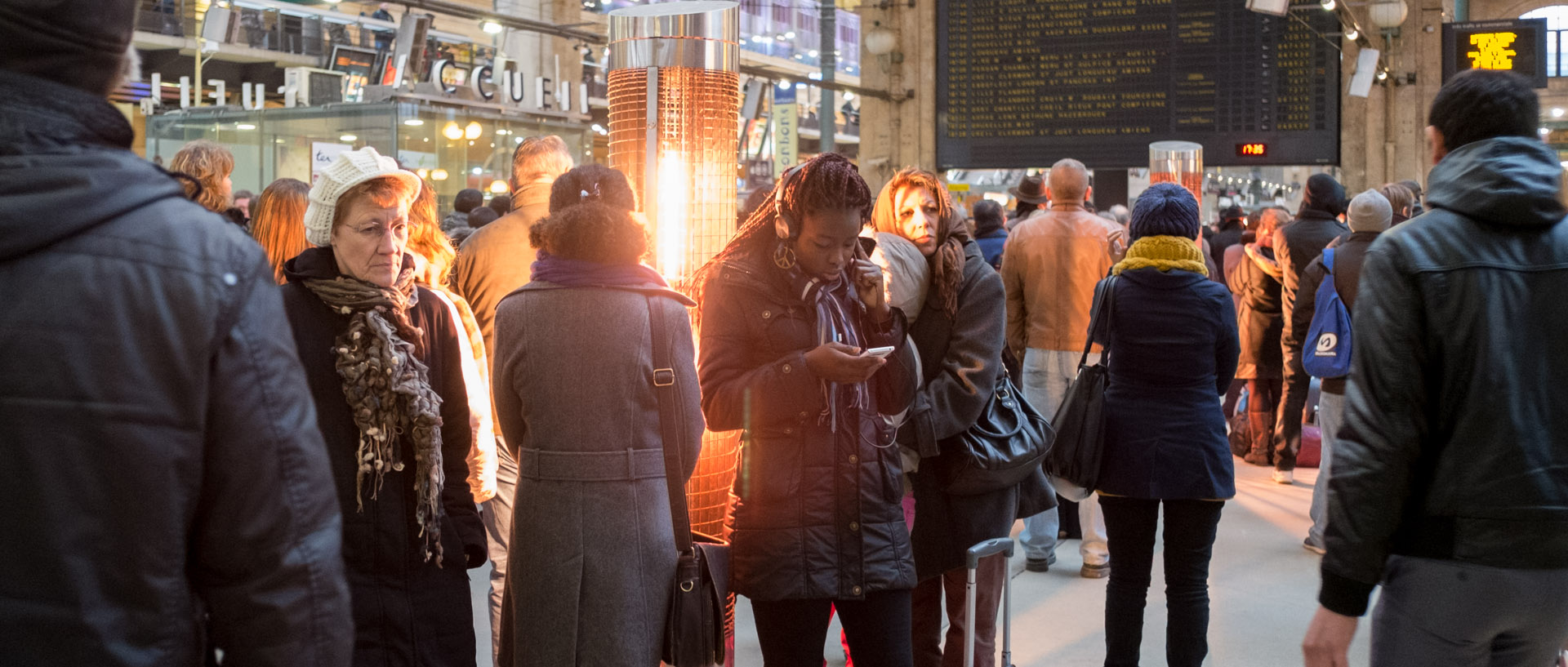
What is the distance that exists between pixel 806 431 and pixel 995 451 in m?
0.81

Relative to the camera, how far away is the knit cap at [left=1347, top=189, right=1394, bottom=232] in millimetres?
5582

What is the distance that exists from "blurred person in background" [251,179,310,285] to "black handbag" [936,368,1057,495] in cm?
181

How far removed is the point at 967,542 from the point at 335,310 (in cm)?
175

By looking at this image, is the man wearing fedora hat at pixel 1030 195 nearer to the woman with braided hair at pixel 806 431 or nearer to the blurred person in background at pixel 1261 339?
the blurred person in background at pixel 1261 339

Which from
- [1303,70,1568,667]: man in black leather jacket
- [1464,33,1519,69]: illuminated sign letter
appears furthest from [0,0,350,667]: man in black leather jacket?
[1464,33,1519,69]: illuminated sign letter

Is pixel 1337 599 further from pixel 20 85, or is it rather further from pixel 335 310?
pixel 20 85

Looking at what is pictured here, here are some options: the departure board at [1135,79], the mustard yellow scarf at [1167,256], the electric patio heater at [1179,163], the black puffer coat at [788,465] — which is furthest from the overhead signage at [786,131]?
the black puffer coat at [788,465]

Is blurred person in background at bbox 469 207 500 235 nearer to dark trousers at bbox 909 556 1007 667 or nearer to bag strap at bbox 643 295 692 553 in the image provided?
dark trousers at bbox 909 556 1007 667

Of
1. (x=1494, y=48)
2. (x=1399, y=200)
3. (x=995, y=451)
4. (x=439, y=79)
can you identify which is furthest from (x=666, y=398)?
(x=439, y=79)

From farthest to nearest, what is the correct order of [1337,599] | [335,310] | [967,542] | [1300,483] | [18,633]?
[1300,483] < [967,542] < [335,310] < [1337,599] < [18,633]

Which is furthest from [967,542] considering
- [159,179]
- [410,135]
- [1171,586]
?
[410,135]

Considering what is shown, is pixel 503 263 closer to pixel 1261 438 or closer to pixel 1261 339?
pixel 1261 339

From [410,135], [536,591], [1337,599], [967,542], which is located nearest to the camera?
[1337,599]

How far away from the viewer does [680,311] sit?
266 centimetres
